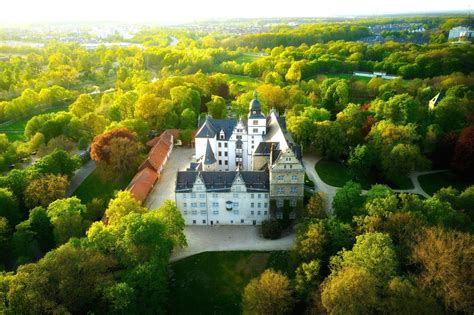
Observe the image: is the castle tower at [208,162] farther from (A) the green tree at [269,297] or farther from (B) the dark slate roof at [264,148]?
(A) the green tree at [269,297]

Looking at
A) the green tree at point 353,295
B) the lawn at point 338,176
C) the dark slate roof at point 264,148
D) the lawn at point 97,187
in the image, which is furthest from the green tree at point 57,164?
the green tree at point 353,295

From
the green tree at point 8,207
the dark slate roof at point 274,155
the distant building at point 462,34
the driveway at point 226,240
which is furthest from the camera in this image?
the distant building at point 462,34

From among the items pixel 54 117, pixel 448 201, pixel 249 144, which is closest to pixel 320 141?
pixel 249 144

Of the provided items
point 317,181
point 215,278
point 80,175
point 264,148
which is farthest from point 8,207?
point 317,181

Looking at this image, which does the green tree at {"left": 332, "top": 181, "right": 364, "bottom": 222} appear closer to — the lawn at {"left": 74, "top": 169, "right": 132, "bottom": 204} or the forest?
the forest

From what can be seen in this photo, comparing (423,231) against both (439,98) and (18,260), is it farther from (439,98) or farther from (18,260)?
(439,98)

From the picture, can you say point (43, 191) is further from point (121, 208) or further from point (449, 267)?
point (449, 267)

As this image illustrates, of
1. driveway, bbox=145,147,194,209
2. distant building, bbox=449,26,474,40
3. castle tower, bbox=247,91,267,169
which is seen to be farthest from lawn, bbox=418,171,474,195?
distant building, bbox=449,26,474,40
